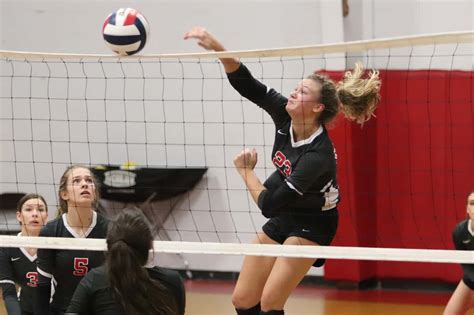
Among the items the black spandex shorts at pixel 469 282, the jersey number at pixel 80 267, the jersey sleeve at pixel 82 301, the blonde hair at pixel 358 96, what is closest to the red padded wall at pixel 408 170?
the black spandex shorts at pixel 469 282

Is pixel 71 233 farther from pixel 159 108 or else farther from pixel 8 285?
pixel 159 108

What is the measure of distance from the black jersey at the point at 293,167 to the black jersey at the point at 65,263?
1.15 m

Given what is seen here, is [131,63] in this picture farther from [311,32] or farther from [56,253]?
[56,253]

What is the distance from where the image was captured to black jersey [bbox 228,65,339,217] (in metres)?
4.84

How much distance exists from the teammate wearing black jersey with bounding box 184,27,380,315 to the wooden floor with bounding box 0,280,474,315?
9.02 feet

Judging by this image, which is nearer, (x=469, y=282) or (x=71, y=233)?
(x=71, y=233)

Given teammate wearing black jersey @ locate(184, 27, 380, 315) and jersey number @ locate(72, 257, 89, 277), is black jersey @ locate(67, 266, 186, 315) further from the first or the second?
jersey number @ locate(72, 257, 89, 277)

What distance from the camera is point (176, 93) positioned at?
9758 mm

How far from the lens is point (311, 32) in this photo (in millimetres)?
9312

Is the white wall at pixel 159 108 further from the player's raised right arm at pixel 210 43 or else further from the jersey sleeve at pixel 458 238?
the player's raised right arm at pixel 210 43

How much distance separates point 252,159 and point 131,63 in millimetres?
5177

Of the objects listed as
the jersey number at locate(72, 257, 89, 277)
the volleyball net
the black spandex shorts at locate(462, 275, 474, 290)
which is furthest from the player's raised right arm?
the volleyball net

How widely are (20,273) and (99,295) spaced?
260 cm

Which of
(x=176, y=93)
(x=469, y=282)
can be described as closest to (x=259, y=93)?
(x=469, y=282)
